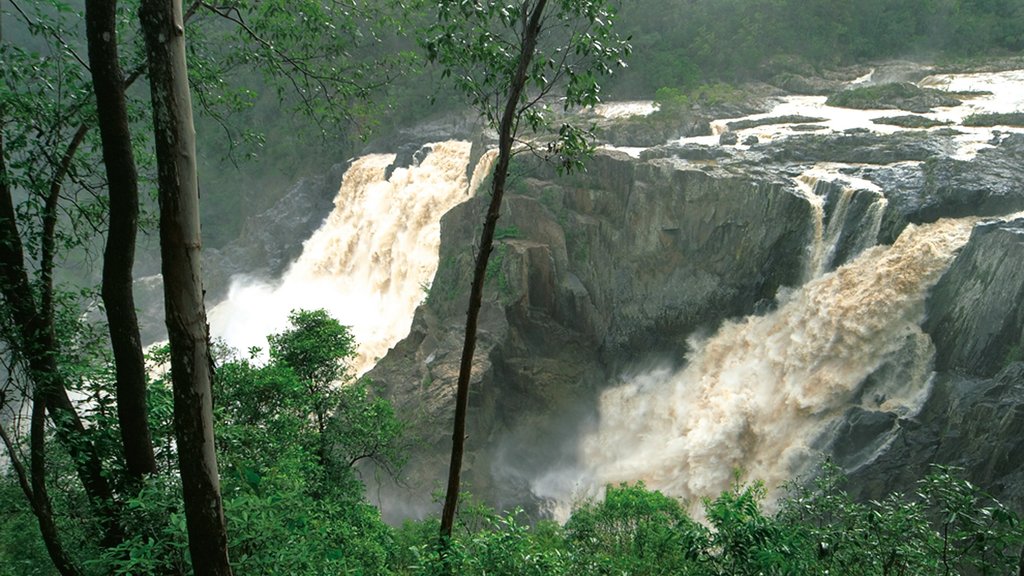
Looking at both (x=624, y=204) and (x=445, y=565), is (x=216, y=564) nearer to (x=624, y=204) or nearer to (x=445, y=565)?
(x=445, y=565)

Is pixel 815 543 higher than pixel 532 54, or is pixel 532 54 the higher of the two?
pixel 532 54

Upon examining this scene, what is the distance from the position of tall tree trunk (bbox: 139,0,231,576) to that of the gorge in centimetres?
889

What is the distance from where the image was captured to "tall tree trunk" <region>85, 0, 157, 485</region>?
345cm

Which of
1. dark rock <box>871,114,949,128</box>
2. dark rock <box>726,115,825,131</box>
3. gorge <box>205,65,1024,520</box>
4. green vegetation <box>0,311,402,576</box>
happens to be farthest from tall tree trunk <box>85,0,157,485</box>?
dark rock <box>726,115,825,131</box>

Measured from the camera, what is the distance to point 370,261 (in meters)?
23.8

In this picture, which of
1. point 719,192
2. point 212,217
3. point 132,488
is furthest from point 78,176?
point 212,217

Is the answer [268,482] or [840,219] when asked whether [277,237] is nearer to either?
[840,219]

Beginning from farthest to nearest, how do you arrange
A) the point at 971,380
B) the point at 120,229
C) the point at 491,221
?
the point at 971,380 < the point at 491,221 < the point at 120,229

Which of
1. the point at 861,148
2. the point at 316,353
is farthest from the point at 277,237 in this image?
the point at 861,148

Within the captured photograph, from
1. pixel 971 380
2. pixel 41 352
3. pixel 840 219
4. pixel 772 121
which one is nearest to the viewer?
pixel 41 352

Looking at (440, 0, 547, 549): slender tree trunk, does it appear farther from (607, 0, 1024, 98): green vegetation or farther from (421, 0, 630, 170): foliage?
(607, 0, 1024, 98): green vegetation

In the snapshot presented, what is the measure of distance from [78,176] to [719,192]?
14.6 meters

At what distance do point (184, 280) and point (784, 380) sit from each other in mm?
13165

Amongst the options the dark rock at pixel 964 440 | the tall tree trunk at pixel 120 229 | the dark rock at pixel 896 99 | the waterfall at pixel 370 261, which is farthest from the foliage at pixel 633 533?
the dark rock at pixel 896 99
